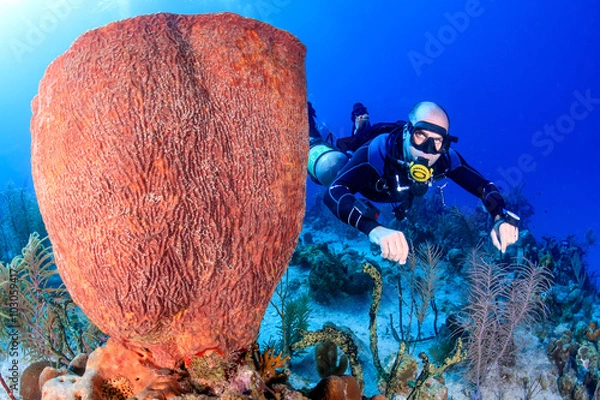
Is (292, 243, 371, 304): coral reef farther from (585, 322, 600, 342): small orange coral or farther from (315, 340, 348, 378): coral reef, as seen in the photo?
(585, 322, 600, 342): small orange coral

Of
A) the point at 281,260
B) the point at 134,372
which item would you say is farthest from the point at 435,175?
the point at 134,372

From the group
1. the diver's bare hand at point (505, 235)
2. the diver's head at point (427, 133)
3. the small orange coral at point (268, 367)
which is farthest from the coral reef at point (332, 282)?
the small orange coral at point (268, 367)

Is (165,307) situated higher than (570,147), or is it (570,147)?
(570,147)

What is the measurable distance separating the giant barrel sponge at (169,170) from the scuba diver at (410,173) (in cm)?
199

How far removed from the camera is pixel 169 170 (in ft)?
5.51

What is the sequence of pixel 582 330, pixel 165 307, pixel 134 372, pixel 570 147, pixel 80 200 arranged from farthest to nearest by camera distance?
pixel 570 147 < pixel 582 330 < pixel 134 372 < pixel 165 307 < pixel 80 200

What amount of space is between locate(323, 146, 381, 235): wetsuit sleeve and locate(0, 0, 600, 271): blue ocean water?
209 ft

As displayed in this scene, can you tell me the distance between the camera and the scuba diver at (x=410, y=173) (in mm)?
3940

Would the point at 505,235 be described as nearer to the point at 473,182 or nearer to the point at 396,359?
the point at 473,182

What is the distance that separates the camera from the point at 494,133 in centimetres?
9125

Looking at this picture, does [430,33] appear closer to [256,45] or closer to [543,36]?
[543,36]

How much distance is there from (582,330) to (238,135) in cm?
699

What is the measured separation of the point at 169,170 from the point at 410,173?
3519mm

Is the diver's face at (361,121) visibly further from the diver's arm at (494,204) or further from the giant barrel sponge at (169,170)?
the giant barrel sponge at (169,170)
